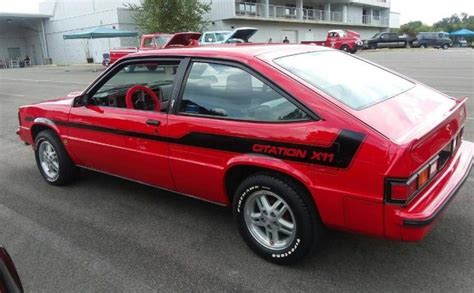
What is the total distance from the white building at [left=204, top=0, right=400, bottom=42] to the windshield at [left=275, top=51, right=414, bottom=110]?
1328 inches

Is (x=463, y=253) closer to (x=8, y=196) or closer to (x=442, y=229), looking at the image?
(x=442, y=229)

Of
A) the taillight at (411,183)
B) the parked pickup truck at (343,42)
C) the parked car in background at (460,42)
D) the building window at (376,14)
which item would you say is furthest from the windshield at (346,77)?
the building window at (376,14)

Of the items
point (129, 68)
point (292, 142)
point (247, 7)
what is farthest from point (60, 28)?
point (292, 142)

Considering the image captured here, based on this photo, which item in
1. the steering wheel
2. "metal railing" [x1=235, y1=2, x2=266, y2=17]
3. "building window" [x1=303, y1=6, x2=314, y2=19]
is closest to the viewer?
the steering wheel

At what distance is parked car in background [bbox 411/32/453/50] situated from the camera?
44844 millimetres

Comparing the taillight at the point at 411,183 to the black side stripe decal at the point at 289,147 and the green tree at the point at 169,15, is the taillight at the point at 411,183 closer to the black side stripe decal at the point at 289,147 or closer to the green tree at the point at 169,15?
the black side stripe decal at the point at 289,147

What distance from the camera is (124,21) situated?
1465 inches

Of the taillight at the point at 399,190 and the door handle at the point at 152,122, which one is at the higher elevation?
the door handle at the point at 152,122

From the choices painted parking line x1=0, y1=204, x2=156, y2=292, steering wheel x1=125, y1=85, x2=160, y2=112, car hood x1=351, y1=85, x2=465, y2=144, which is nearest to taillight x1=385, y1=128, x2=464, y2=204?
car hood x1=351, y1=85, x2=465, y2=144

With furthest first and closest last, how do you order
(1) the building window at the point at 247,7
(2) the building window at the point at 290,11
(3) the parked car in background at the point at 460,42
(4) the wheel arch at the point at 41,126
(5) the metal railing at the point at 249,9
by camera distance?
(3) the parked car in background at the point at 460,42
(2) the building window at the point at 290,11
(1) the building window at the point at 247,7
(5) the metal railing at the point at 249,9
(4) the wheel arch at the point at 41,126

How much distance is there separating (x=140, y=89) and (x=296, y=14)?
43060mm

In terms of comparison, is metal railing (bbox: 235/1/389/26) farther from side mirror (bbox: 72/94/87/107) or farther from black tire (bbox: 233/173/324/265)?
black tire (bbox: 233/173/324/265)

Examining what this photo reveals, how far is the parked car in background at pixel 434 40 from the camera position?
44844 millimetres

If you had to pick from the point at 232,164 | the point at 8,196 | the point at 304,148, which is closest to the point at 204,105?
the point at 232,164
